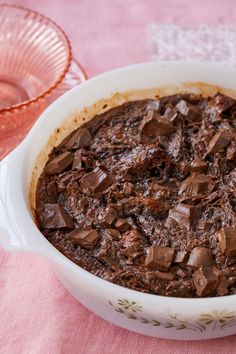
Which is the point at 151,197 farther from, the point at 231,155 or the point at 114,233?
the point at 231,155

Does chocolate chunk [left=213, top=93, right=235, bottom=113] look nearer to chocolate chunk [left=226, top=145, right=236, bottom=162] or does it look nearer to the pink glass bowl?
chocolate chunk [left=226, top=145, right=236, bottom=162]

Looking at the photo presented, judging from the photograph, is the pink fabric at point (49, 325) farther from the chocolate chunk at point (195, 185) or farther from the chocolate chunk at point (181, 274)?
the chocolate chunk at point (195, 185)

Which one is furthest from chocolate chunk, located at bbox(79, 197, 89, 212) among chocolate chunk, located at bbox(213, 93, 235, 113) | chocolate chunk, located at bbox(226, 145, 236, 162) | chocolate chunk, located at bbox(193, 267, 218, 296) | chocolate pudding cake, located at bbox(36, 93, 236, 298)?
chocolate chunk, located at bbox(213, 93, 235, 113)

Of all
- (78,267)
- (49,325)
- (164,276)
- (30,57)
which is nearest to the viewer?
(78,267)

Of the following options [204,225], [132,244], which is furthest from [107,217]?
[204,225]

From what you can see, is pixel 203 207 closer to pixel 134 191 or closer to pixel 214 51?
pixel 134 191

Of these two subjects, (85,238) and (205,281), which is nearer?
(205,281)
